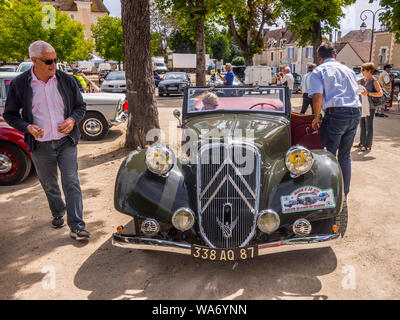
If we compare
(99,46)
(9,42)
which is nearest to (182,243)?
(9,42)

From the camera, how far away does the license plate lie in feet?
9.61

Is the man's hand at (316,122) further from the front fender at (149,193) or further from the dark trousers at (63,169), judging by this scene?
the dark trousers at (63,169)

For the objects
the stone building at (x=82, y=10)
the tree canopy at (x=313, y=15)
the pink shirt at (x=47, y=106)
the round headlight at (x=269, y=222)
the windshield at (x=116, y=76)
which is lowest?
the round headlight at (x=269, y=222)

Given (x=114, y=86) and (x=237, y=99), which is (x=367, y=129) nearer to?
(x=237, y=99)

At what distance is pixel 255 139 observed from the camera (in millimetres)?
3717

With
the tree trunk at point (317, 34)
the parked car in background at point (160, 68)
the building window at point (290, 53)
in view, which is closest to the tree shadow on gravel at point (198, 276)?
the tree trunk at point (317, 34)

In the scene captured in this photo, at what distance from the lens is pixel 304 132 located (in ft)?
15.8

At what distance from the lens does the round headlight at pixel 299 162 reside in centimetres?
330

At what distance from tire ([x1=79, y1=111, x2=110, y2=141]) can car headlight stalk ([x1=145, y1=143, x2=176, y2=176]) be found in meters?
6.36

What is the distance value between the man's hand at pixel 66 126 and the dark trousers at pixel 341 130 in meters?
3.08

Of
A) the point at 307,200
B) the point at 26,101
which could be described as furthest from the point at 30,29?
the point at 307,200

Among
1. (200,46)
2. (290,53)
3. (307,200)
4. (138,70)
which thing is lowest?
(307,200)

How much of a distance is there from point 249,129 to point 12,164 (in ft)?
13.9
